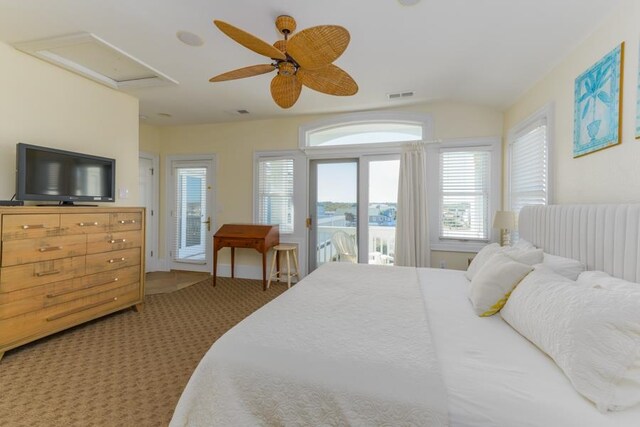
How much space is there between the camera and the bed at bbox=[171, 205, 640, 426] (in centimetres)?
93

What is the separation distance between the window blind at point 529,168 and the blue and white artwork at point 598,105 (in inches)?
20.7

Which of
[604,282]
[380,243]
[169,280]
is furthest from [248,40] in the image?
[169,280]

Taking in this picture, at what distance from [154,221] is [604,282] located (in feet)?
19.4

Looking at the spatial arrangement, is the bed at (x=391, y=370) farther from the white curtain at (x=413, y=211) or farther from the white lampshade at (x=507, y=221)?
the white curtain at (x=413, y=211)

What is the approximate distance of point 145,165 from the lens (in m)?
5.13

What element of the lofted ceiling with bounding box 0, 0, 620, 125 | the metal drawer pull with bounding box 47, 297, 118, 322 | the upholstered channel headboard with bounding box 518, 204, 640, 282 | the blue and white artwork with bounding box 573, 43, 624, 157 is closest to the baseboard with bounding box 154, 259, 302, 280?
the metal drawer pull with bounding box 47, 297, 118, 322

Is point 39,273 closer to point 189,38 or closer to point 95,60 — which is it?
point 95,60

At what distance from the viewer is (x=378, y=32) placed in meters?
2.34

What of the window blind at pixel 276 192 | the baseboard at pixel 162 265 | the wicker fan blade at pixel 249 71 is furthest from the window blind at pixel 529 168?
the baseboard at pixel 162 265

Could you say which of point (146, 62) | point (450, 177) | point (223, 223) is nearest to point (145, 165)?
point (223, 223)

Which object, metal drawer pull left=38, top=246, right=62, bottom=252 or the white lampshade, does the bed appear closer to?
the white lampshade

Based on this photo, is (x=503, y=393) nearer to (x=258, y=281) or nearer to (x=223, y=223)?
(x=258, y=281)

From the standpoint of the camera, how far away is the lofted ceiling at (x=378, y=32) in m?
2.02

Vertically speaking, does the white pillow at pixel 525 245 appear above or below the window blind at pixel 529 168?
below
